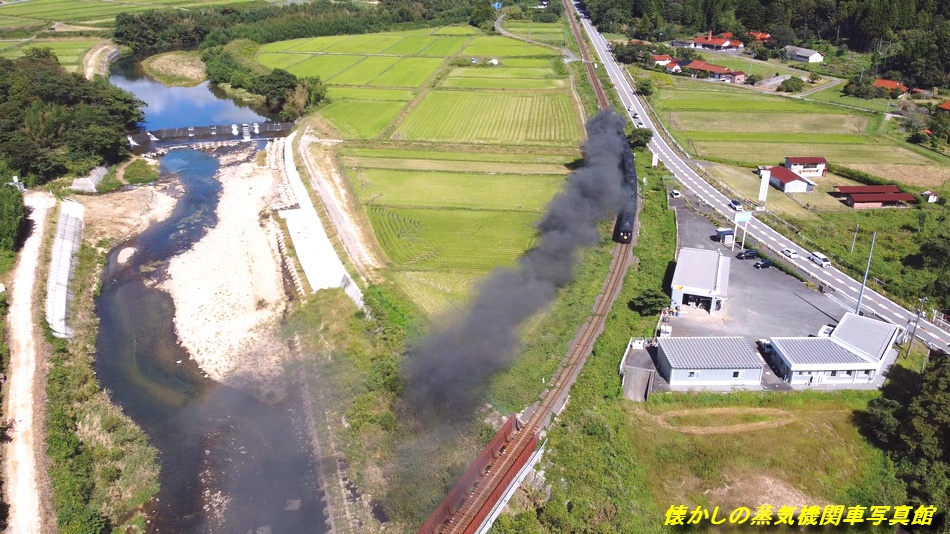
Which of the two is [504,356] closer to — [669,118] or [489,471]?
[489,471]

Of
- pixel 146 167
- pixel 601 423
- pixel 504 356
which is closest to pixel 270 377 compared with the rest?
pixel 504 356

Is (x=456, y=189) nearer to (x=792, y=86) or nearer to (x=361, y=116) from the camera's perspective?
(x=361, y=116)

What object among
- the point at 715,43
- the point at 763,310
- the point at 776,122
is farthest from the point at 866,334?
the point at 715,43

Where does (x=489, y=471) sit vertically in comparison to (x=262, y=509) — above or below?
above

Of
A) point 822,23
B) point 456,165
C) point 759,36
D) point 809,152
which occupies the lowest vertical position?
point 809,152

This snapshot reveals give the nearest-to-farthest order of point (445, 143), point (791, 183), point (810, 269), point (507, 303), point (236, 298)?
point (507, 303)
point (810, 269)
point (236, 298)
point (791, 183)
point (445, 143)

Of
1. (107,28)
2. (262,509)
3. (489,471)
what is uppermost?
(107,28)
